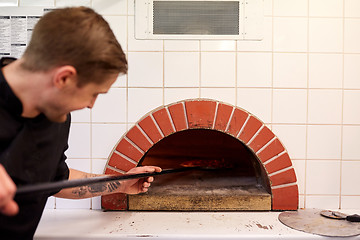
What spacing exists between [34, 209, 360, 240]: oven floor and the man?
1.47 ft

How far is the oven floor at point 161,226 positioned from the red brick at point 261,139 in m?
0.38

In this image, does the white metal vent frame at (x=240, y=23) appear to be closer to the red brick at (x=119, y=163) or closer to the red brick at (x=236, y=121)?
the red brick at (x=236, y=121)

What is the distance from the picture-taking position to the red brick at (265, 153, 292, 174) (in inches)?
68.1

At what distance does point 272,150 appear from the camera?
1.74 metres

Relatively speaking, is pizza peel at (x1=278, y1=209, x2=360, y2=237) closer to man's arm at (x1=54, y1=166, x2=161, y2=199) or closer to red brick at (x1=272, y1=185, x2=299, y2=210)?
red brick at (x1=272, y1=185, x2=299, y2=210)

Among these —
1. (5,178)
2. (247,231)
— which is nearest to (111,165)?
(247,231)

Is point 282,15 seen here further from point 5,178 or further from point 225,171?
point 5,178

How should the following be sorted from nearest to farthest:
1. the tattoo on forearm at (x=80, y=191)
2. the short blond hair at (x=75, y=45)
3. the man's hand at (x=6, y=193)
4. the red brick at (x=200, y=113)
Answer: the man's hand at (x=6, y=193) → the short blond hair at (x=75, y=45) → the tattoo on forearm at (x=80, y=191) → the red brick at (x=200, y=113)

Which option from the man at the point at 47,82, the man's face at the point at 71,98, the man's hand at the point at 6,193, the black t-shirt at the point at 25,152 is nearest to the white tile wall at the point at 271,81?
the black t-shirt at the point at 25,152

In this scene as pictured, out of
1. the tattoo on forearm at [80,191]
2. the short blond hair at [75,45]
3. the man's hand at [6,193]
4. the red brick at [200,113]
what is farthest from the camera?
the red brick at [200,113]

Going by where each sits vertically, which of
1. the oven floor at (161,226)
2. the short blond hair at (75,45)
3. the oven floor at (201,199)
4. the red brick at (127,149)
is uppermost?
the short blond hair at (75,45)

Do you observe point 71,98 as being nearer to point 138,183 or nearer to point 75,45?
point 75,45

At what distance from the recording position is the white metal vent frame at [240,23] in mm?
1731

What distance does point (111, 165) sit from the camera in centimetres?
174
